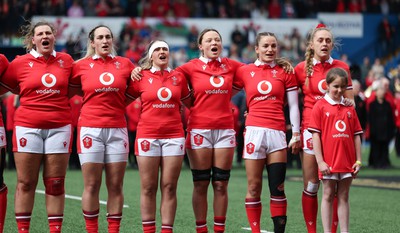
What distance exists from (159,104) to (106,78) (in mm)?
620

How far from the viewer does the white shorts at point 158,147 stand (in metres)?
10.5

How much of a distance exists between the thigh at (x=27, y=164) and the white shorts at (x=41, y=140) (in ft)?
0.17

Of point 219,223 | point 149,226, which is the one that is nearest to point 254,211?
point 219,223

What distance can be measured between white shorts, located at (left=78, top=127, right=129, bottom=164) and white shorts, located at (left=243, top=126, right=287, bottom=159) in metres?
1.37

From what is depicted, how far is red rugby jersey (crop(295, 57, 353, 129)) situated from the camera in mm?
10852

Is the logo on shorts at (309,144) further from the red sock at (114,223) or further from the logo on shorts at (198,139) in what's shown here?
the red sock at (114,223)

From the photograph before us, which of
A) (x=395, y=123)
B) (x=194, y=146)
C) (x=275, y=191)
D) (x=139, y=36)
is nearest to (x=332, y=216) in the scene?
(x=275, y=191)

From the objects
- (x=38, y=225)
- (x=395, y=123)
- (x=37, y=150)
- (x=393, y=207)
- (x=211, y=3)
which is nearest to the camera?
(x=37, y=150)

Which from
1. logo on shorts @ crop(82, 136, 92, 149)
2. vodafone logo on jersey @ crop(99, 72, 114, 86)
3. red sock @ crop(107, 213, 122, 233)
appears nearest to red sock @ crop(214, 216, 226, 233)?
red sock @ crop(107, 213, 122, 233)

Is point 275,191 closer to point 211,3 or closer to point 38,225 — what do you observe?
point 38,225

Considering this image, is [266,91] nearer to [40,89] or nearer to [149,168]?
[149,168]

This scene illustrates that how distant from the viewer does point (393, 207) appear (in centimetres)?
1514

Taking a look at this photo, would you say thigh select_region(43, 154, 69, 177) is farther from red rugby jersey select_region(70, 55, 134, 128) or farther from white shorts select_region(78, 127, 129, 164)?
red rugby jersey select_region(70, 55, 134, 128)

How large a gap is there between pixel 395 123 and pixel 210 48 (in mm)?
15382
